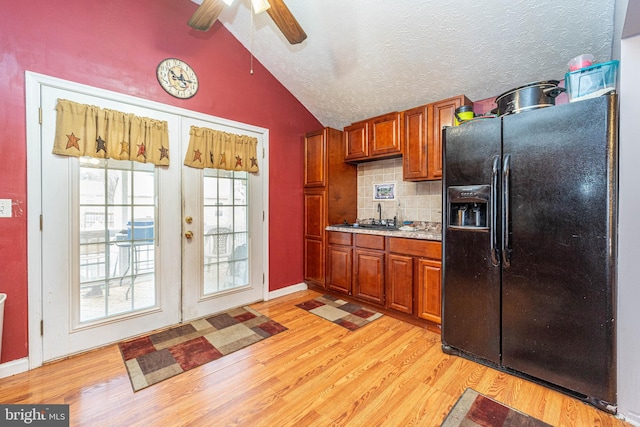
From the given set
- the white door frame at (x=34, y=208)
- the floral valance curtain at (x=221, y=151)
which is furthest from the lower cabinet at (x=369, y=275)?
the white door frame at (x=34, y=208)

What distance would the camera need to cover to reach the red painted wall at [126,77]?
187cm

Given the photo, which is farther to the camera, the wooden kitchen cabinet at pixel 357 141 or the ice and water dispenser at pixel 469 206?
the wooden kitchen cabinet at pixel 357 141

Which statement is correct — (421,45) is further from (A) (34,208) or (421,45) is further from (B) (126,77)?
(A) (34,208)

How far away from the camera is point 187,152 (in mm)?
2664

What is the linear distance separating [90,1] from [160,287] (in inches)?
95.8

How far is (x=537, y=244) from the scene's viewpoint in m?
1.73

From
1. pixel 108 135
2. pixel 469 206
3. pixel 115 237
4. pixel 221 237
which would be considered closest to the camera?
pixel 469 206

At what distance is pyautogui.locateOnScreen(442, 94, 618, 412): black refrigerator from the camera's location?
1.53m

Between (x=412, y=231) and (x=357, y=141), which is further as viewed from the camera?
(x=357, y=141)

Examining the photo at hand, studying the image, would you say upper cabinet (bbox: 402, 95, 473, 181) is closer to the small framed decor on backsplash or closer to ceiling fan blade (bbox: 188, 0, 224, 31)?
the small framed decor on backsplash

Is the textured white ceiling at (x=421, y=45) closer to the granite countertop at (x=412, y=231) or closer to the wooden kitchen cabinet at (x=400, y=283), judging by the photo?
the granite countertop at (x=412, y=231)

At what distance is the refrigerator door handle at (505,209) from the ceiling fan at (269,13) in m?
1.70

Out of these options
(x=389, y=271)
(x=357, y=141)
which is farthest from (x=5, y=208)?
(x=357, y=141)

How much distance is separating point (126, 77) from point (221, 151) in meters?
0.97
